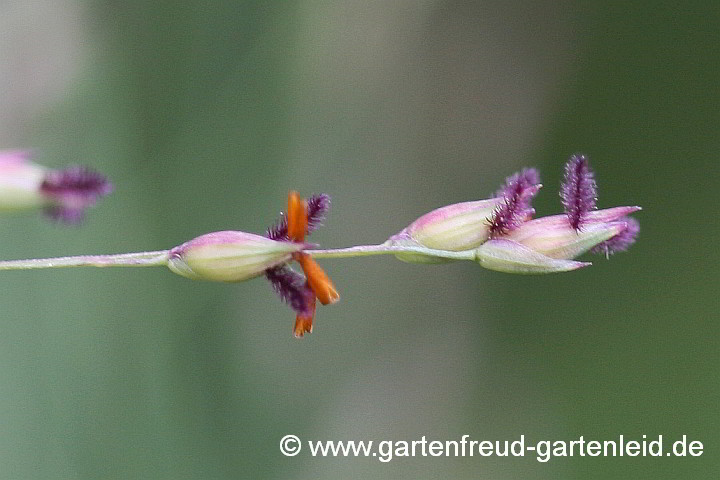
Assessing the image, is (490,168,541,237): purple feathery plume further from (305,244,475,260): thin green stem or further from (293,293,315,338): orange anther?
(293,293,315,338): orange anther

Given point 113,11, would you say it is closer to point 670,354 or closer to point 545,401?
point 545,401

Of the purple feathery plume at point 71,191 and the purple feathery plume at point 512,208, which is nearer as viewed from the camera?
the purple feathery plume at point 71,191

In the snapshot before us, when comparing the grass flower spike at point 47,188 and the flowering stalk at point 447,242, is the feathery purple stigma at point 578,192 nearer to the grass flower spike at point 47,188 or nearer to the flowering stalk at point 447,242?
the flowering stalk at point 447,242

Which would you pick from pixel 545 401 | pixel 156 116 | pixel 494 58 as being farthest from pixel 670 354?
pixel 156 116
